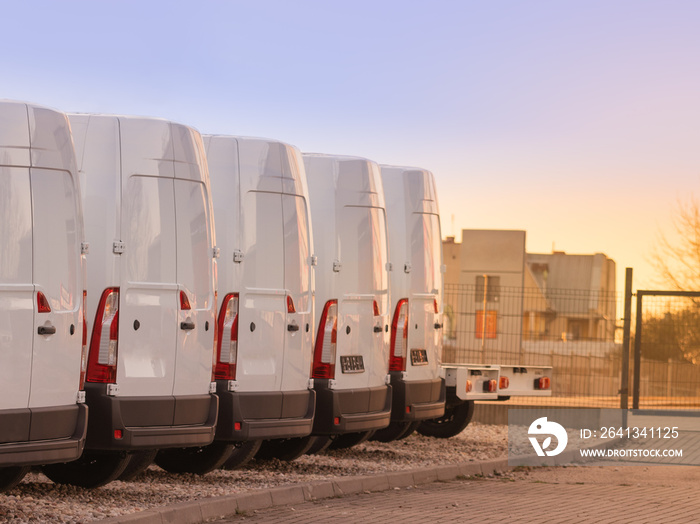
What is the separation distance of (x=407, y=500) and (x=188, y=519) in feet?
9.07

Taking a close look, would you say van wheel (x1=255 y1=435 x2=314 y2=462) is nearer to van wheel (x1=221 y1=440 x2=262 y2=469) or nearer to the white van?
van wheel (x1=221 y1=440 x2=262 y2=469)

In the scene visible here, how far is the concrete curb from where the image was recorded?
9.40 m

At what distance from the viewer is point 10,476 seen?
9102 millimetres

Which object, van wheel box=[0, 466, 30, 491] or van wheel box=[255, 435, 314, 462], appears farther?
van wheel box=[255, 435, 314, 462]

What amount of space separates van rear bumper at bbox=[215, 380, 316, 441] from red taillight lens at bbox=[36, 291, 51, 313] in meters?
2.74

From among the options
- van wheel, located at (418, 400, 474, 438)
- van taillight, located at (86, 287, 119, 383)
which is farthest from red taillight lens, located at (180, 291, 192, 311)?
van wheel, located at (418, 400, 474, 438)

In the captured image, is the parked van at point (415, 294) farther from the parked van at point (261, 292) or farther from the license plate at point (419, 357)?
the parked van at point (261, 292)

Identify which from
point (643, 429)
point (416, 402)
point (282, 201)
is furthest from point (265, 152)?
point (643, 429)

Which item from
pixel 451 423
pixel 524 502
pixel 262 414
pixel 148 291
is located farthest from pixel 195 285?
pixel 451 423

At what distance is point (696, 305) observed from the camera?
20.8m

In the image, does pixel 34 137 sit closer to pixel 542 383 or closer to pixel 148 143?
pixel 148 143

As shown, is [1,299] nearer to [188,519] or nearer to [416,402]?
[188,519]

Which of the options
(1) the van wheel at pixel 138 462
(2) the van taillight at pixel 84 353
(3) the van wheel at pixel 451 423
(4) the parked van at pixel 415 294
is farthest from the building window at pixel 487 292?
(2) the van taillight at pixel 84 353

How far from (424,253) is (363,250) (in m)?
1.99
